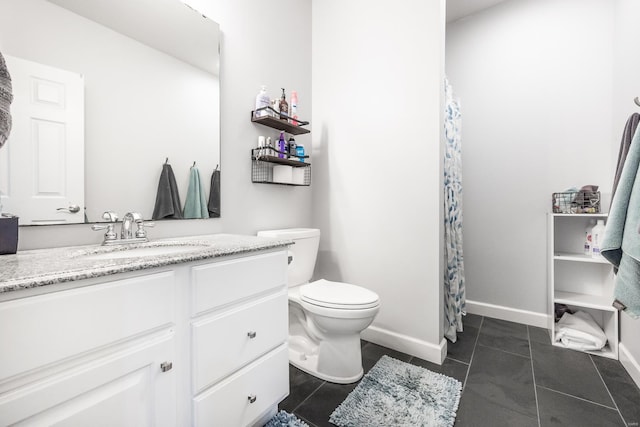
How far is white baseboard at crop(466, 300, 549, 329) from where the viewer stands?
7.38 feet

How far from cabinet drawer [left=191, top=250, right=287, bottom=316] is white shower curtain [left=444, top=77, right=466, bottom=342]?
125 cm

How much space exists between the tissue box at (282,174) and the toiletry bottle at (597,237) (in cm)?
215

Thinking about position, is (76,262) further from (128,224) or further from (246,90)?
(246,90)

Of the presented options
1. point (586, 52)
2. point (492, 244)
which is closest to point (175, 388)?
point (492, 244)

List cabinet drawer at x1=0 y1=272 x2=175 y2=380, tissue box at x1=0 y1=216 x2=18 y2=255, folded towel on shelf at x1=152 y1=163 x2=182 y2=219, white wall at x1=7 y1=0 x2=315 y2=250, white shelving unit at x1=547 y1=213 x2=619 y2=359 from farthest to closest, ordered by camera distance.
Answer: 1. white shelving unit at x1=547 y1=213 x2=619 y2=359
2. white wall at x1=7 y1=0 x2=315 y2=250
3. folded towel on shelf at x1=152 y1=163 x2=182 y2=219
4. tissue box at x1=0 y1=216 x2=18 y2=255
5. cabinet drawer at x1=0 y1=272 x2=175 y2=380

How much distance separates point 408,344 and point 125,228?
1.79 metres

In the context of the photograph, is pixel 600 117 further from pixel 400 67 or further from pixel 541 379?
pixel 541 379

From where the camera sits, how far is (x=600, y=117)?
2.04 metres

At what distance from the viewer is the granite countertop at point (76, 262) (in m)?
0.65

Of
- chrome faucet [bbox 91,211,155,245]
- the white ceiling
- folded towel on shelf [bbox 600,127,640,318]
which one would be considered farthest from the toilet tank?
the white ceiling

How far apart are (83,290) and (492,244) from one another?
2737mm

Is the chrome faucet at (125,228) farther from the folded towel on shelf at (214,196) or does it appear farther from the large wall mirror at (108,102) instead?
the folded towel on shelf at (214,196)

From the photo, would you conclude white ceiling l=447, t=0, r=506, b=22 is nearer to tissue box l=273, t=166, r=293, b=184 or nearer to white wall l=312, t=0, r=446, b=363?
white wall l=312, t=0, r=446, b=363

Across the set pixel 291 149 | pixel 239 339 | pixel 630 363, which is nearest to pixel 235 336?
pixel 239 339
